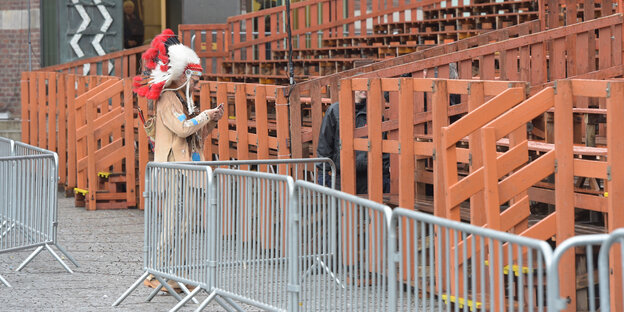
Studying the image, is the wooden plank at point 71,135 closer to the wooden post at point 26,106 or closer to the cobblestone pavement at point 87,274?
the cobblestone pavement at point 87,274

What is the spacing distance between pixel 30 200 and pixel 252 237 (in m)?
3.13

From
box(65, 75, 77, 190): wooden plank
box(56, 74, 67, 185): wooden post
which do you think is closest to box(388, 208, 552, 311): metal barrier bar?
box(65, 75, 77, 190): wooden plank

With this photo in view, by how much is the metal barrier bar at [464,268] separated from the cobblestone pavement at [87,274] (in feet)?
11.0

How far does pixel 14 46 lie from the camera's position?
25547 millimetres

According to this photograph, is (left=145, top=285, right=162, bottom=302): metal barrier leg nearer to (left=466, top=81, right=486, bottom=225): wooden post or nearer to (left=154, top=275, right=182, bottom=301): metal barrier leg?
(left=154, top=275, right=182, bottom=301): metal barrier leg

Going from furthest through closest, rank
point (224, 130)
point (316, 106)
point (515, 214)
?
point (224, 130), point (316, 106), point (515, 214)

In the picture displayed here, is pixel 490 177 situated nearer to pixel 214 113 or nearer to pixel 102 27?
pixel 214 113

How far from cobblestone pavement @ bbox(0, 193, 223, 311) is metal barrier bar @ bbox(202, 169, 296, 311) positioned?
38.5 inches

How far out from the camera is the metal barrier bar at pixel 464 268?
485cm

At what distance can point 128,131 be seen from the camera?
14.5m

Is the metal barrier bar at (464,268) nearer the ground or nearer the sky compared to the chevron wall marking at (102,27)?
nearer the ground

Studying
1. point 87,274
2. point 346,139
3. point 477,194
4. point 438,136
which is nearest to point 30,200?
point 87,274

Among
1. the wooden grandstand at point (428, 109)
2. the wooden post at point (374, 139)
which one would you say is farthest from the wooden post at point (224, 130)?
the wooden post at point (374, 139)

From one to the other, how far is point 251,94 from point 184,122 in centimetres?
241
